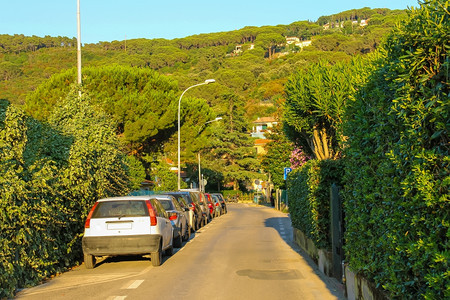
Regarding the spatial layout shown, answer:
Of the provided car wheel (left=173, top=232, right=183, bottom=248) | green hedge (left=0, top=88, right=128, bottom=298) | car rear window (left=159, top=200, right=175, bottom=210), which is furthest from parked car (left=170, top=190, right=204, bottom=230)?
green hedge (left=0, top=88, right=128, bottom=298)

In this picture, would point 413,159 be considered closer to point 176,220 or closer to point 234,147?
point 176,220

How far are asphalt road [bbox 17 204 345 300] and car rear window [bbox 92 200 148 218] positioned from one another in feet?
3.93

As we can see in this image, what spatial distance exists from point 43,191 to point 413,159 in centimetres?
820

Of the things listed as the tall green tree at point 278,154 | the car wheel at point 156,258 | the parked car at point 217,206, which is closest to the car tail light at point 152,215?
the car wheel at point 156,258

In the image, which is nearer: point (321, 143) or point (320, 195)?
point (320, 195)

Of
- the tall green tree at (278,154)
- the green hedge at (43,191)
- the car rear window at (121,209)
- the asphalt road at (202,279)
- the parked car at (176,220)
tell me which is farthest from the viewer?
the tall green tree at (278,154)

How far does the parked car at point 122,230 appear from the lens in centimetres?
1262

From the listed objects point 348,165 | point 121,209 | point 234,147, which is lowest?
point 121,209

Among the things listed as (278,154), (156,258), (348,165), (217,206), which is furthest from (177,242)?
(278,154)

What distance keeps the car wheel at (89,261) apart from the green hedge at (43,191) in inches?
15.3

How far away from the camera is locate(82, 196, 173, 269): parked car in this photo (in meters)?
12.6

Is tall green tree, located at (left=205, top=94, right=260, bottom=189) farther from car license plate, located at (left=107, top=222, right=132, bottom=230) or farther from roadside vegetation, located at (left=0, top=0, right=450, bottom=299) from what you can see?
car license plate, located at (left=107, top=222, right=132, bottom=230)

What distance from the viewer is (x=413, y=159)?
4559mm

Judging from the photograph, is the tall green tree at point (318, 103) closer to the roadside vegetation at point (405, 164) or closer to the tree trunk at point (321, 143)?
the tree trunk at point (321, 143)
